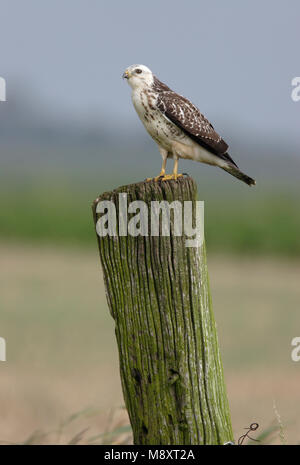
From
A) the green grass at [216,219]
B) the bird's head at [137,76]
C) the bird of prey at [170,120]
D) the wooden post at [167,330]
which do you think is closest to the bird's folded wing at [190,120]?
the bird of prey at [170,120]

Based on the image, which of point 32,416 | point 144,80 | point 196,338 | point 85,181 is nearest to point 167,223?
point 196,338

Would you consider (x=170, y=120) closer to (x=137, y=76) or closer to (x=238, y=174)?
(x=137, y=76)

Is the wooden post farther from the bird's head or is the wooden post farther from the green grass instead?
the green grass

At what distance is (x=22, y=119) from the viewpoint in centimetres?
8388

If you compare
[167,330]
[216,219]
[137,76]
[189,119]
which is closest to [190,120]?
[189,119]

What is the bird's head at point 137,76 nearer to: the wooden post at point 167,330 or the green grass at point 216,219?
the wooden post at point 167,330

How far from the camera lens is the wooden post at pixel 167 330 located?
351 cm

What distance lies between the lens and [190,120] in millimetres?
5328

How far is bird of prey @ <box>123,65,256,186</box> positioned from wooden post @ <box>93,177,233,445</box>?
1.68 m

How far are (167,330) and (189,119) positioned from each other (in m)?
2.17

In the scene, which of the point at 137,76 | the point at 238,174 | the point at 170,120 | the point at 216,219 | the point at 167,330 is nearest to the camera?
the point at 167,330

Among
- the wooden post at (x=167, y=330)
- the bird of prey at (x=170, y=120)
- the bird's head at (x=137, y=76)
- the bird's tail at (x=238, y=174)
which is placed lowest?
the wooden post at (x=167, y=330)
